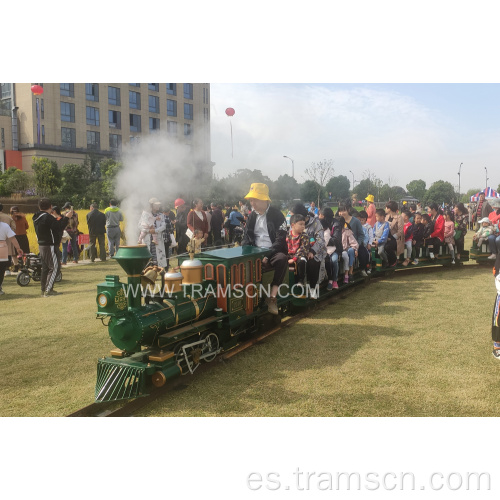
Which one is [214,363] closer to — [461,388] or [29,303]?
[461,388]

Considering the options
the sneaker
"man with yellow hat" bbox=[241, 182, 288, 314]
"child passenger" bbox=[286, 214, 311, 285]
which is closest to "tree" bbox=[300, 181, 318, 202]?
"child passenger" bbox=[286, 214, 311, 285]

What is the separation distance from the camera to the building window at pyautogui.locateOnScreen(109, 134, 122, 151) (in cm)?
4350

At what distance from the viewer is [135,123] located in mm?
44094

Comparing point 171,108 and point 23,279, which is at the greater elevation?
point 171,108

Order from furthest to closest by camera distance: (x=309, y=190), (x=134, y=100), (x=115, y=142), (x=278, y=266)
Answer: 1. (x=134, y=100)
2. (x=115, y=142)
3. (x=309, y=190)
4. (x=278, y=266)

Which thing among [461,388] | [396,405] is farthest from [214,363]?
[461,388]

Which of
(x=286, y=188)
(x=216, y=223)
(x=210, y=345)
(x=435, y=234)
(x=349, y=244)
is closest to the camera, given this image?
(x=210, y=345)

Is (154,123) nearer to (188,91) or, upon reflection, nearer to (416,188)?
(188,91)

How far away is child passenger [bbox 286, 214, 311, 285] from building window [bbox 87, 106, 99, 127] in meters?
39.1

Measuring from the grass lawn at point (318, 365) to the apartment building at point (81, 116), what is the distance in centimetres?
3023

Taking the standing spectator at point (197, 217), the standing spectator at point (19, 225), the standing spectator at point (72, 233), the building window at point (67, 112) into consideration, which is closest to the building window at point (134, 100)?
the building window at point (67, 112)

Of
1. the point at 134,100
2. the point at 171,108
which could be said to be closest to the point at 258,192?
the point at 171,108

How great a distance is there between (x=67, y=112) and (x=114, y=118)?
4237 millimetres

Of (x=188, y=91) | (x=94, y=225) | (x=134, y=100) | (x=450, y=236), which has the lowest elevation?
(x=450, y=236)
